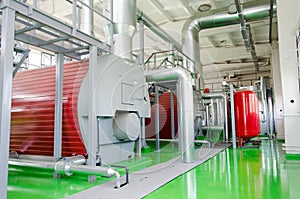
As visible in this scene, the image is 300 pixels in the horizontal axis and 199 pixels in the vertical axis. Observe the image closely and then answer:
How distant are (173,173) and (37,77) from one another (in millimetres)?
2927

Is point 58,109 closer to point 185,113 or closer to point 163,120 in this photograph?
point 185,113

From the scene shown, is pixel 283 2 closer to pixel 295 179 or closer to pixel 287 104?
pixel 287 104

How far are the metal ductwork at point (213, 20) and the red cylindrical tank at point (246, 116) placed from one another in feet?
4.96

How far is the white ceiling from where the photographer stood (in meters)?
6.57

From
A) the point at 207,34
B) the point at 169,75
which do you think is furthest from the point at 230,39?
the point at 169,75

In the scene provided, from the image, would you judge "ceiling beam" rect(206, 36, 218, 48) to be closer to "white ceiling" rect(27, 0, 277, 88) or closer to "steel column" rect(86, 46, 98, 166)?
"white ceiling" rect(27, 0, 277, 88)

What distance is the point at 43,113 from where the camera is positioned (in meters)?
3.82

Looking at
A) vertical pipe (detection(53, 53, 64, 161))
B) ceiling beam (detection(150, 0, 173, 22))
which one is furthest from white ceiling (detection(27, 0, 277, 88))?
vertical pipe (detection(53, 53, 64, 161))

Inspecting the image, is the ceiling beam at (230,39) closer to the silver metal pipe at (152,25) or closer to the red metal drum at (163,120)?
the silver metal pipe at (152,25)

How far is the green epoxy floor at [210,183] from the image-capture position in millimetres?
2523

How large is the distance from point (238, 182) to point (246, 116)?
3.92 metres

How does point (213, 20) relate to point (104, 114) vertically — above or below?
above

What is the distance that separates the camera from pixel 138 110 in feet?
14.4

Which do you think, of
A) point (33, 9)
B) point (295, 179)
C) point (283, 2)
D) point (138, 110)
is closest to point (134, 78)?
point (138, 110)
